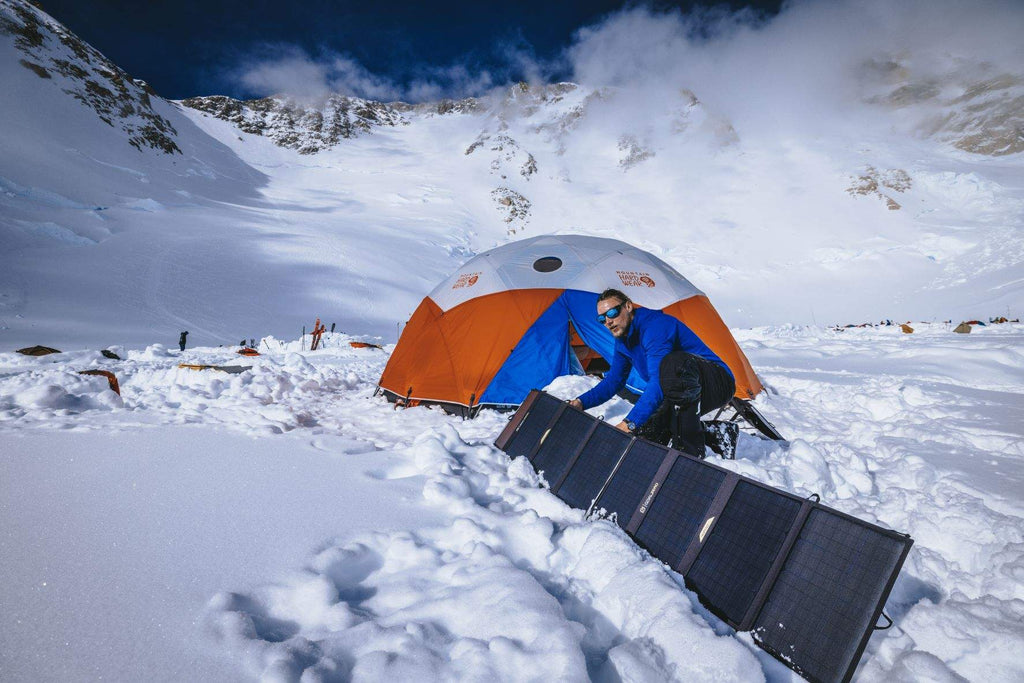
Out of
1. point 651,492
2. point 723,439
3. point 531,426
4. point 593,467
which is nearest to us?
point 651,492

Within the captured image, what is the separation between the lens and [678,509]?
2.15m

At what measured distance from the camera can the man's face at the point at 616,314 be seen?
3277 millimetres

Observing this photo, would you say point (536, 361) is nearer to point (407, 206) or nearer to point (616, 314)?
point (616, 314)

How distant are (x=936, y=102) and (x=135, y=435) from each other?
146 m

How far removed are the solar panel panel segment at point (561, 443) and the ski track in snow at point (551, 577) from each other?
0.60 feet

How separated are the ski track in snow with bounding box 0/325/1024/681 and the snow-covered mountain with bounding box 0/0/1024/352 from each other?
18.0 metres

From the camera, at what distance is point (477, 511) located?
Answer: 7.55 ft

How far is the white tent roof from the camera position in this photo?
5754 millimetres

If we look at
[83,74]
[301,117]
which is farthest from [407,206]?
[301,117]

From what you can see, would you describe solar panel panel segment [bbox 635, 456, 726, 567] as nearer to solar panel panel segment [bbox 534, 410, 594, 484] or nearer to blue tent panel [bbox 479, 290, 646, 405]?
solar panel panel segment [bbox 534, 410, 594, 484]

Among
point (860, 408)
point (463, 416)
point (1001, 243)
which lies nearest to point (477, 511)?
point (463, 416)

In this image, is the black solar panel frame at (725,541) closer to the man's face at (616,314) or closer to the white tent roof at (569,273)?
the man's face at (616,314)

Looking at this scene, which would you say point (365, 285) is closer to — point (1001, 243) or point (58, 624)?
point (58, 624)

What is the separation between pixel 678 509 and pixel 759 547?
395 mm
